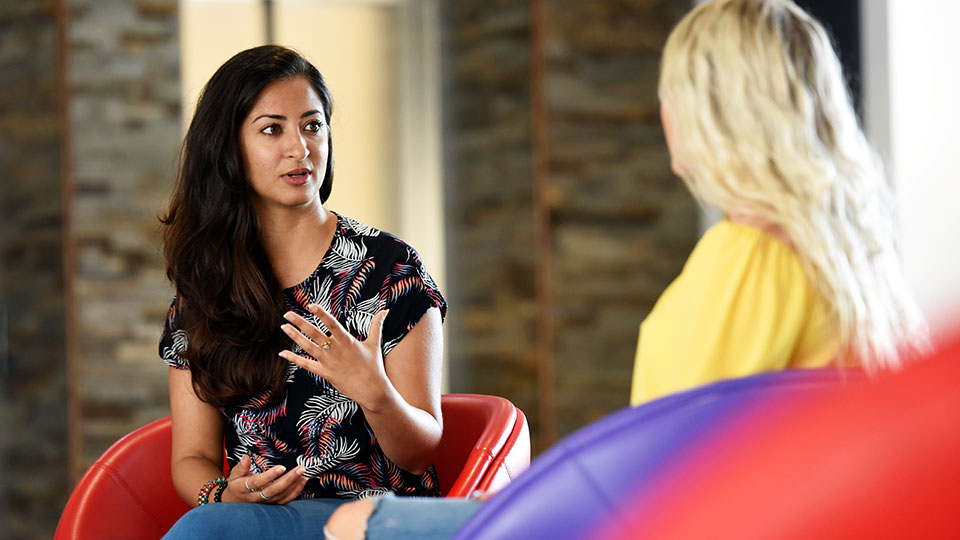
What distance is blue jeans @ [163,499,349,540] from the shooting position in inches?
62.3

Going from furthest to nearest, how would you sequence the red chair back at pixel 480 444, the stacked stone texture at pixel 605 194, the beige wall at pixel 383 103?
1. the beige wall at pixel 383 103
2. the stacked stone texture at pixel 605 194
3. the red chair back at pixel 480 444

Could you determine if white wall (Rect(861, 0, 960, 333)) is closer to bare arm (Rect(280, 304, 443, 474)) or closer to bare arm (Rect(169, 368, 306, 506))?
bare arm (Rect(280, 304, 443, 474))

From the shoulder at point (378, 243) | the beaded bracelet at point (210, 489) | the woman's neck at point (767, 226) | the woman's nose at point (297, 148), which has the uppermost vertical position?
the woman's nose at point (297, 148)

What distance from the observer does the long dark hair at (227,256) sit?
1837 mm

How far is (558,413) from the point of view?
3750 mm

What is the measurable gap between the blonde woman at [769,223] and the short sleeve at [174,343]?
825 mm

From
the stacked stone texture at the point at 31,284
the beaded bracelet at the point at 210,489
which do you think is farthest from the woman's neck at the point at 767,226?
the stacked stone texture at the point at 31,284

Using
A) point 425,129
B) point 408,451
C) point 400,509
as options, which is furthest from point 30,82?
point 400,509

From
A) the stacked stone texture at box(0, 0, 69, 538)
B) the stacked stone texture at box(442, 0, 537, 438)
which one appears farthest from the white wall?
the stacked stone texture at box(0, 0, 69, 538)

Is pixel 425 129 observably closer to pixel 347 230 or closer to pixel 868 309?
pixel 347 230

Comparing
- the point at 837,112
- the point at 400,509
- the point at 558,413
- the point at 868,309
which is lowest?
the point at 558,413

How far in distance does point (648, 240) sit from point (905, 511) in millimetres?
2920

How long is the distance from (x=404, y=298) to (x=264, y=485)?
15.5 inches

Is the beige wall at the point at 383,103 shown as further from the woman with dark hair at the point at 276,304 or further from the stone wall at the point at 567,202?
the woman with dark hair at the point at 276,304
